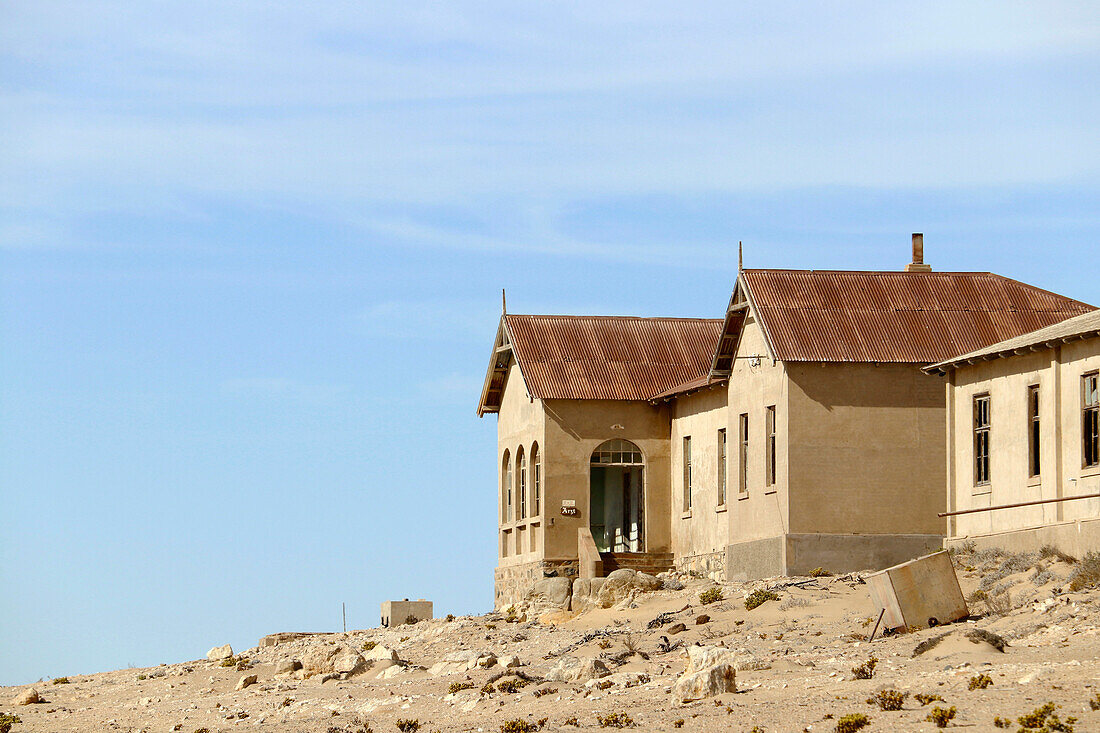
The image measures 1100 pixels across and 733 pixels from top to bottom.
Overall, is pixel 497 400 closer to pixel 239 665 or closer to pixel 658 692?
pixel 239 665

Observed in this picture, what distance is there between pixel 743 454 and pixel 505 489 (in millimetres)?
8809

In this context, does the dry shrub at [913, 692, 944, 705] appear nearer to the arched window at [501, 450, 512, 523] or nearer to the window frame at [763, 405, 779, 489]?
the window frame at [763, 405, 779, 489]

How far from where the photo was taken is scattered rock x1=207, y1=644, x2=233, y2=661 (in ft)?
125

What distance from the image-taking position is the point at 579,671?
2392cm

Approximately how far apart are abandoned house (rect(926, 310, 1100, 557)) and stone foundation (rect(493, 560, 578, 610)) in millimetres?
10306

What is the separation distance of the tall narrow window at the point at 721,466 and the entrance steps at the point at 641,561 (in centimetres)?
296

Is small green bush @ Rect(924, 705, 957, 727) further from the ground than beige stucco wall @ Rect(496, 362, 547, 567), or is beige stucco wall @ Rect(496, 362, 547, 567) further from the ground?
beige stucco wall @ Rect(496, 362, 547, 567)

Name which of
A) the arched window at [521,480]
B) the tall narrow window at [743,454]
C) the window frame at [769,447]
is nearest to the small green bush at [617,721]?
the window frame at [769,447]

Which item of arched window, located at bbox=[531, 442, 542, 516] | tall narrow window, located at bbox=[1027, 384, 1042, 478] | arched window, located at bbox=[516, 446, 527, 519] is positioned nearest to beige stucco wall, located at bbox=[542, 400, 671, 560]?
arched window, located at bbox=[531, 442, 542, 516]

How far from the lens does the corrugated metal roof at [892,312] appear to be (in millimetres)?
32281

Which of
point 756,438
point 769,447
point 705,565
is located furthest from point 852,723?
point 705,565

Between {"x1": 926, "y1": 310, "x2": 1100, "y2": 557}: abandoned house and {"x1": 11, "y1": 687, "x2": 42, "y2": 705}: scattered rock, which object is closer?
{"x1": 926, "y1": 310, "x2": 1100, "y2": 557}: abandoned house

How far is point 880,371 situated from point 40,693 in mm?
18247

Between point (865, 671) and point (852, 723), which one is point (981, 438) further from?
point (852, 723)
